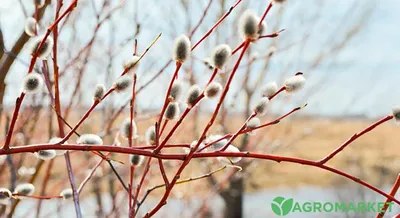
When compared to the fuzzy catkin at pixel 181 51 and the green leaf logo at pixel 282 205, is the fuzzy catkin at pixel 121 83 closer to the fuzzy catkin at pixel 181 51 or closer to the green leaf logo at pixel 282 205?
the fuzzy catkin at pixel 181 51

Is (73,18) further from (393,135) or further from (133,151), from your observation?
(393,135)

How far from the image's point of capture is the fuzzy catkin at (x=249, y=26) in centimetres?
51

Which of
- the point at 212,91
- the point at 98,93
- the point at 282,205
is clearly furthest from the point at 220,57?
the point at 282,205

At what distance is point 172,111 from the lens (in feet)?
2.07

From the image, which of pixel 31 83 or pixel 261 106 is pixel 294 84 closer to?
pixel 261 106

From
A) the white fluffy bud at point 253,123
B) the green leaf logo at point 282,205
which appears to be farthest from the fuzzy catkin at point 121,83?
the green leaf logo at point 282,205

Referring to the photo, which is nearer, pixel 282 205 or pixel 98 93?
pixel 98 93

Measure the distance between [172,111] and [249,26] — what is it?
0.17 meters

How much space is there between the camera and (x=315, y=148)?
45.6 ft

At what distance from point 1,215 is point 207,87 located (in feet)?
2.76

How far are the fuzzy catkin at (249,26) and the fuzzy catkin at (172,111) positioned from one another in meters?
0.14

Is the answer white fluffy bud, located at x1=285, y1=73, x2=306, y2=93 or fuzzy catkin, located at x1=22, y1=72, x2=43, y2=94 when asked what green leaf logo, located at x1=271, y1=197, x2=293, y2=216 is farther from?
fuzzy catkin, located at x1=22, y1=72, x2=43, y2=94

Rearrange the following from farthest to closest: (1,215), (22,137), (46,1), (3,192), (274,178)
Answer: (274,178) < (22,137) < (1,215) < (46,1) < (3,192)

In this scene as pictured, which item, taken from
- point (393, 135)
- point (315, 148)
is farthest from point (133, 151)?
point (393, 135)
